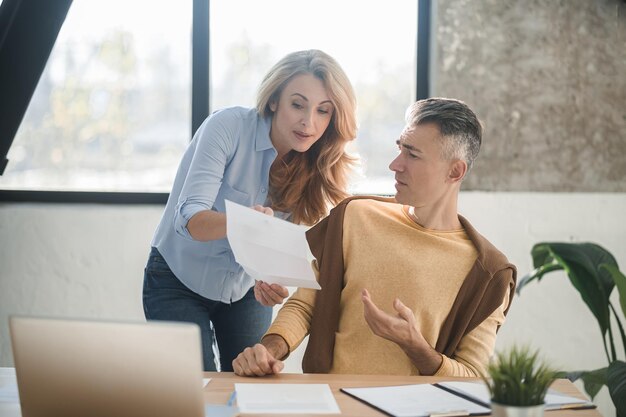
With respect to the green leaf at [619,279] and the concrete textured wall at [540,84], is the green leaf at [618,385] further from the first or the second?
the concrete textured wall at [540,84]

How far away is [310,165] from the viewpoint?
242 centimetres

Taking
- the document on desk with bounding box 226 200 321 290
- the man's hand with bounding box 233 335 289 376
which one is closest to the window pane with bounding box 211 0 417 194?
the document on desk with bounding box 226 200 321 290

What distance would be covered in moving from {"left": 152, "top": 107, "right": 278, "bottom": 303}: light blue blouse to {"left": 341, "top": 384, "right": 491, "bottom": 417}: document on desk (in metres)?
→ 0.79

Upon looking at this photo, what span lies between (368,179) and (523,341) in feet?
3.20

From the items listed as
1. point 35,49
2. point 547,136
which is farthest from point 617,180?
point 35,49

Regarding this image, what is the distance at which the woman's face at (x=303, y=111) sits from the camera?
226 cm

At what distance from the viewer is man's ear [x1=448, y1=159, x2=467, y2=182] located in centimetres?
216

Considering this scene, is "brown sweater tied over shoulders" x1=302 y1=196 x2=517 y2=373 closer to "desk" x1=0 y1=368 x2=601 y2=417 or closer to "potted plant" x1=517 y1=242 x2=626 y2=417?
"desk" x1=0 y1=368 x2=601 y2=417

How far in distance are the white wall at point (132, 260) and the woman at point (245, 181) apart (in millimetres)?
1115

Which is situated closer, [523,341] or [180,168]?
[180,168]

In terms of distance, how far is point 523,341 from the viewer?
11.4 feet

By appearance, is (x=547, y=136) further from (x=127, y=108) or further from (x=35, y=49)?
(x=35, y=49)

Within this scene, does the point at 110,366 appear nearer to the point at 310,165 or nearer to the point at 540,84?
the point at 310,165

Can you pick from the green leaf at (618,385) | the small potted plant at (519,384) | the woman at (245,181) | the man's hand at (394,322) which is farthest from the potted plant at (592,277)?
the small potted plant at (519,384)
